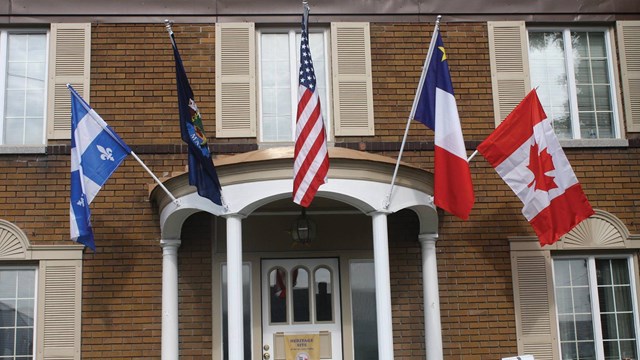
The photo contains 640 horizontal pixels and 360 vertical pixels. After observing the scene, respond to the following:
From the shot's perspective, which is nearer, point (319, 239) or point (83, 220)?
point (83, 220)

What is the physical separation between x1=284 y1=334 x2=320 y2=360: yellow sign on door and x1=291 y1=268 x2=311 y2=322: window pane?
0.71 ft

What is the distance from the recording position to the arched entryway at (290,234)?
9.27 metres

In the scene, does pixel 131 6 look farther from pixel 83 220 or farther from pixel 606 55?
pixel 606 55

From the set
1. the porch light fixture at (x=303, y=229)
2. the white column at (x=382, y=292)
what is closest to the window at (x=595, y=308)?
the white column at (x=382, y=292)

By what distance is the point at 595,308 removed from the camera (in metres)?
10.7

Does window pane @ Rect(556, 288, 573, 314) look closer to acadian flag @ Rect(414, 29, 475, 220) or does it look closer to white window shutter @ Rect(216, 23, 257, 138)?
acadian flag @ Rect(414, 29, 475, 220)

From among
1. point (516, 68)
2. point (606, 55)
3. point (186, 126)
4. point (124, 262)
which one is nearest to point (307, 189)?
point (186, 126)

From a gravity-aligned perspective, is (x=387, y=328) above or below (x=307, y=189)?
below

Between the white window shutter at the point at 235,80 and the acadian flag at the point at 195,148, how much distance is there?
1.59 meters

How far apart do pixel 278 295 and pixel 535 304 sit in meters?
3.09

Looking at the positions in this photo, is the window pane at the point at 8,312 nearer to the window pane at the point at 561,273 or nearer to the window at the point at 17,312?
the window at the point at 17,312

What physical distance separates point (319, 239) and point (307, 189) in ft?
6.81

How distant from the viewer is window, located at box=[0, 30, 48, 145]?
10766mm

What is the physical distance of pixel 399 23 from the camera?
11258mm
